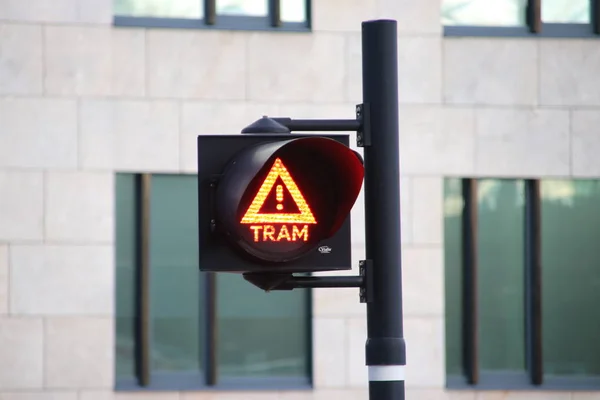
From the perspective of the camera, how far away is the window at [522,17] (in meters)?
15.2

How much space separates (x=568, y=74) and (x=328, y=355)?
4.43m

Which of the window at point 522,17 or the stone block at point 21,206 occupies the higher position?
the window at point 522,17

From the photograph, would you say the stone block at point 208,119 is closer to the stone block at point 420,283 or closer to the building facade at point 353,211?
the building facade at point 353,211

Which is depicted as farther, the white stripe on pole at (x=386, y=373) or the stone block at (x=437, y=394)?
the stone block at (x=437, y=394)

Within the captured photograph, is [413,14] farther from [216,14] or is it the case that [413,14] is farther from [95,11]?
[95,11]

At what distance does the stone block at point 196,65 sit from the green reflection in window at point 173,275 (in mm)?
1045

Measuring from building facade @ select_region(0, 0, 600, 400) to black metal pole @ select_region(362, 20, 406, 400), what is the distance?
9.68 m

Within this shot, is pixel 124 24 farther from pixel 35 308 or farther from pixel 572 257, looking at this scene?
pixel 572 257

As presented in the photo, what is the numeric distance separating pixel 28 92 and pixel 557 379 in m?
7.15

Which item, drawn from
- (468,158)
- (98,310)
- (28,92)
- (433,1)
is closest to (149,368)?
(98,310)

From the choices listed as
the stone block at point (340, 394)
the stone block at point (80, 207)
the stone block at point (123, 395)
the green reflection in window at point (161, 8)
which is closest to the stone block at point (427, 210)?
the stone block at point (340, 394)

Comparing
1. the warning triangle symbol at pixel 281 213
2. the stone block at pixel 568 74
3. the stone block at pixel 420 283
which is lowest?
the stone block at pixel 420 283

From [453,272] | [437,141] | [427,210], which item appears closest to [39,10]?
[437,141]

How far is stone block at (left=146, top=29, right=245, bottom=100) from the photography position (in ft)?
47.0
